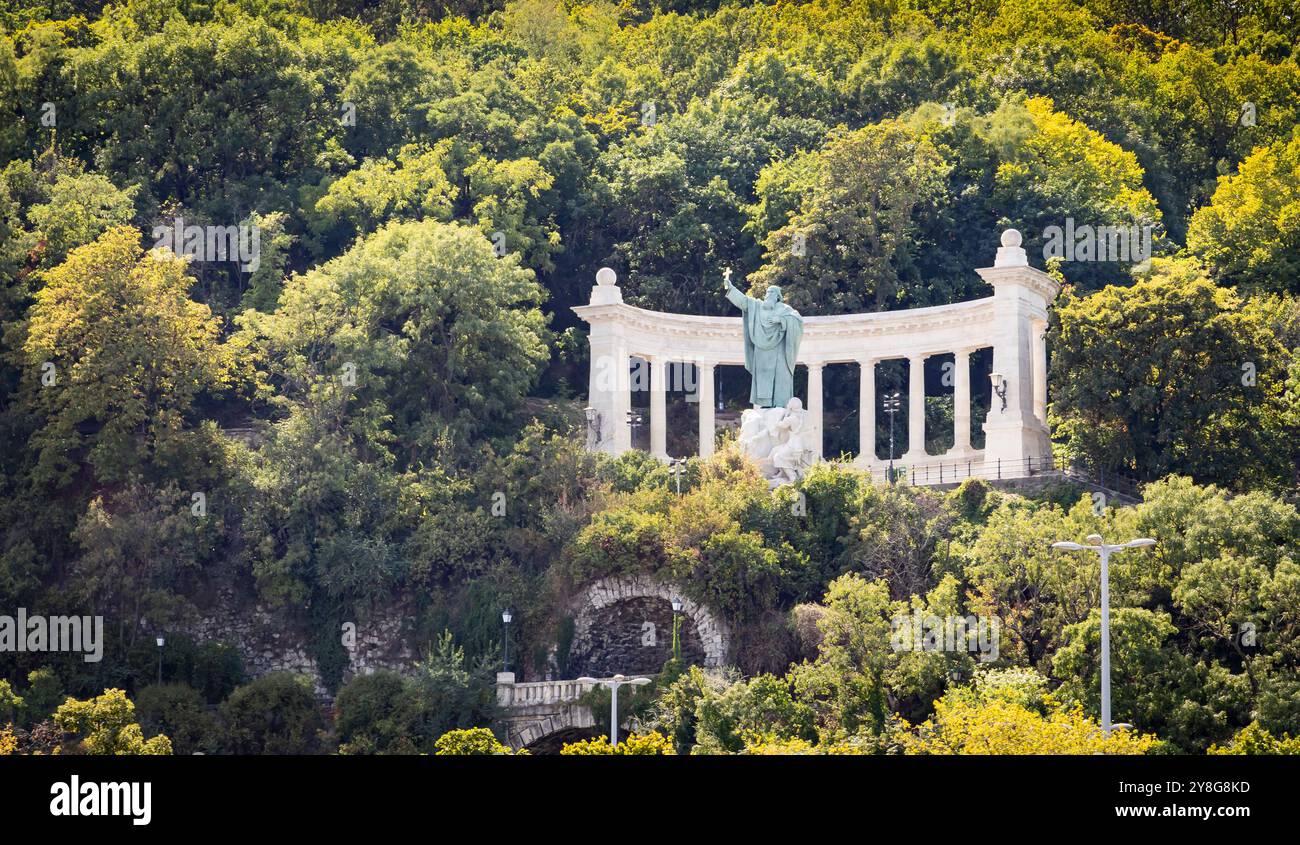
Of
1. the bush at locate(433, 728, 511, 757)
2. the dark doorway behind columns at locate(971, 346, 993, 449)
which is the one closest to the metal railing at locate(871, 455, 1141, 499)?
the dark doorway behind columns at locate(971, 346, 993, 449)

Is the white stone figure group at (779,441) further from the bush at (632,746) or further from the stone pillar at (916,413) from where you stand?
the bush at (632,746)

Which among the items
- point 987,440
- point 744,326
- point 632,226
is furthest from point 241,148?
point 987,440

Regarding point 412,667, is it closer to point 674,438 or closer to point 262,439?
point 262,439

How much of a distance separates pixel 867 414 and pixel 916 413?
75.2 inches

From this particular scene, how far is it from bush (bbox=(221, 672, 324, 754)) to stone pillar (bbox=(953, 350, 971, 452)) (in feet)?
89.3

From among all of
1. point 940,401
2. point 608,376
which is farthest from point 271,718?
point 940,401

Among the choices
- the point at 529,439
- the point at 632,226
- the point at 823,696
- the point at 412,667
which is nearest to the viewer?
the point at 823,696

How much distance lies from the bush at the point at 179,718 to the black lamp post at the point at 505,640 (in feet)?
30.6

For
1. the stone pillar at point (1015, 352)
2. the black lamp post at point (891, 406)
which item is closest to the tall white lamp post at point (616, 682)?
the black lamp post at point (891, 406)

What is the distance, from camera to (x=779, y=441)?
Result: 281 ft

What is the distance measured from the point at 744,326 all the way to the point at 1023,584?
18.7m

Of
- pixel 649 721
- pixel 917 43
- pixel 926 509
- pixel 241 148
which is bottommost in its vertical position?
pixel 649 721

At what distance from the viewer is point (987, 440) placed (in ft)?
289

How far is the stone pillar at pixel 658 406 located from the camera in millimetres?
91500
